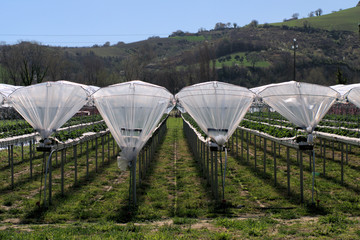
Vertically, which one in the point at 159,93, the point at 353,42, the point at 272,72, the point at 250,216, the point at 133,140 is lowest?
the point at 250,216

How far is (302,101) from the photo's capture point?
9.68 meters

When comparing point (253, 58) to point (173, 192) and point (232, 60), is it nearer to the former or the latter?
point (232, 60)

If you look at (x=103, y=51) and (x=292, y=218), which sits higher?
(x=103, y=51)

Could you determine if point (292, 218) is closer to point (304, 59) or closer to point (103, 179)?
point (103, 179)

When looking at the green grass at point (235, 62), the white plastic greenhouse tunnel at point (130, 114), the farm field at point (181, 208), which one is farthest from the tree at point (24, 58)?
the white plastic greenhouse tunnel at point (130, 114)

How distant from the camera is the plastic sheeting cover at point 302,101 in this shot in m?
9.52

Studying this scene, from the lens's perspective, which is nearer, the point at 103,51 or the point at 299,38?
the point at 299,38

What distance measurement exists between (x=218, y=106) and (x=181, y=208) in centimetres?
268

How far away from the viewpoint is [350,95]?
13.6m

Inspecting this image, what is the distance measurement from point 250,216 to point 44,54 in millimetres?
72586

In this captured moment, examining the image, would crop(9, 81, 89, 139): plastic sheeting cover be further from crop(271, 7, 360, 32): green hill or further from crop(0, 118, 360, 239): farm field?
crop(271, 7, 360, 32): green hill

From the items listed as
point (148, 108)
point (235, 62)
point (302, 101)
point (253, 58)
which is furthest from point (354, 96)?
point (253, 58)

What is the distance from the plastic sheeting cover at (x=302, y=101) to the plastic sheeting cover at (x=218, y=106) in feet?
2.43

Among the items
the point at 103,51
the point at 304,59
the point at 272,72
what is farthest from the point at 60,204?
the point at 103,51
